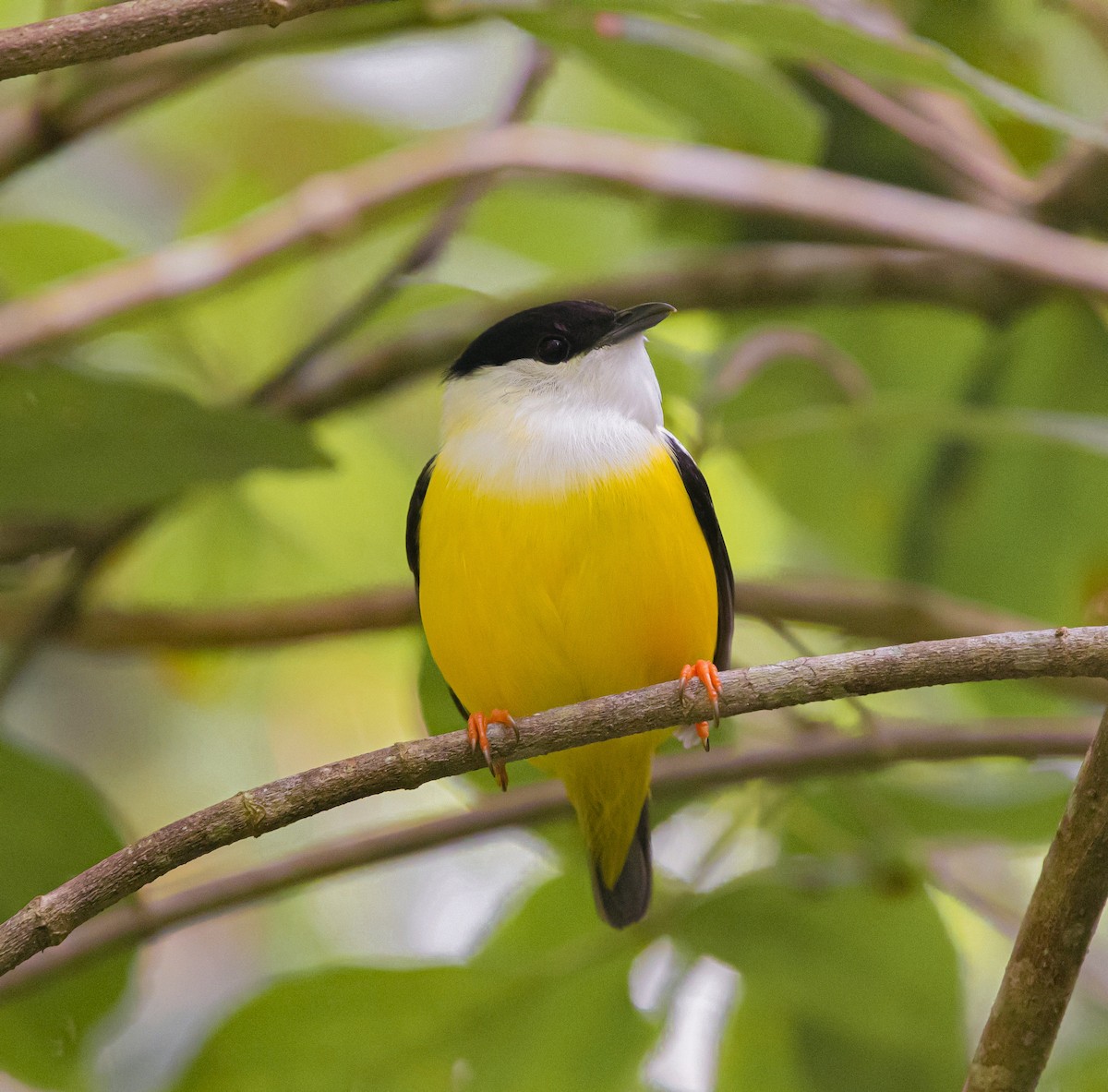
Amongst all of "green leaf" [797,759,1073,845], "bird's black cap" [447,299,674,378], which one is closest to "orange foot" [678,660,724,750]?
"green leaf" [797,759,1073,845]

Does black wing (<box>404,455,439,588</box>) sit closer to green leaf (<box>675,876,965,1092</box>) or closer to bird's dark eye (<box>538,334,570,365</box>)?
bird's dark eye (<box>538,334,570,365</box>)

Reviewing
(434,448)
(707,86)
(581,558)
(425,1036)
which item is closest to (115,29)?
(581,558)

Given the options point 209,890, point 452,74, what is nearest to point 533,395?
point 209,890

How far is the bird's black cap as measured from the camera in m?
2.45

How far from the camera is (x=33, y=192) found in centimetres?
366

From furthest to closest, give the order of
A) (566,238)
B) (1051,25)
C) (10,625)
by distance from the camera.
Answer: (566,238), (10,625), (1051,25)

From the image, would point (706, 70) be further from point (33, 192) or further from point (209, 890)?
point (33, 192)

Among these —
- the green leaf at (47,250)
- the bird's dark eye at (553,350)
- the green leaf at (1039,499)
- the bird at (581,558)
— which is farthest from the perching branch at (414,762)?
the green leaf at (47,250)

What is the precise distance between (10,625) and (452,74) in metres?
1.84

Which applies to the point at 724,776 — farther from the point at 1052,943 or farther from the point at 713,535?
the point at 1052,943

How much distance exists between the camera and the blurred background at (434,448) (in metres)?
2.17

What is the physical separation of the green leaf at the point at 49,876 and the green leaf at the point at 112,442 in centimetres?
40

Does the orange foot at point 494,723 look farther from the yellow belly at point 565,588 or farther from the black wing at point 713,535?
the black wing at point 713,535

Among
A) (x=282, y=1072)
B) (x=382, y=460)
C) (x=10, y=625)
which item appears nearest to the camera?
(x=282, y=1072)
